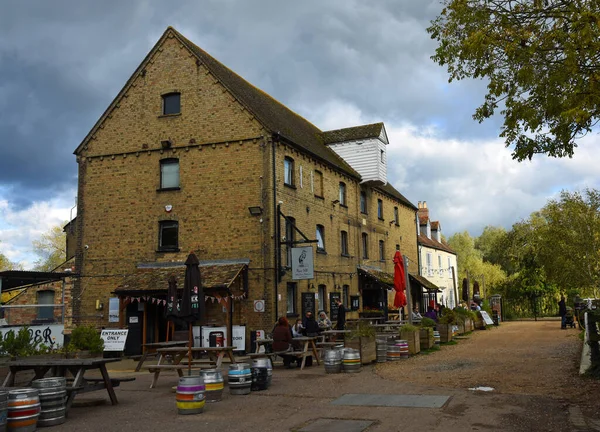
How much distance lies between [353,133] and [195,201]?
11630 millimetres

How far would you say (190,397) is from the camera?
902cm

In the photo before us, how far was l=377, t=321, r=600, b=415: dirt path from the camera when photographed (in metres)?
Answer: 10.3

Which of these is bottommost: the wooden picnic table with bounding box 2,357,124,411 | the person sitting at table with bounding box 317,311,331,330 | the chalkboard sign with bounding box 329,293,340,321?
the wooden picnic table with bounding box 2,357,124,411

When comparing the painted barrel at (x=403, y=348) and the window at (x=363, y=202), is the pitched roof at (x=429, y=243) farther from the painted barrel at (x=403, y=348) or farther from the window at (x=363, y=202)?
the painted barrel at (x=403, y=348)

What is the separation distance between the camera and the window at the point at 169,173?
76.4 ft

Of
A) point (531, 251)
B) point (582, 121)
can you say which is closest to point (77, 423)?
point (582, 121)

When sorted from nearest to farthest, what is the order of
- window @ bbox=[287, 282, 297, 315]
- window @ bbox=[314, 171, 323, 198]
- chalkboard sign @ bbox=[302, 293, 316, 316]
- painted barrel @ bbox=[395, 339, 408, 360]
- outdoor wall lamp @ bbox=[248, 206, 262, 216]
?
painted barrel @ bbox=[395, 339, 408, 360]
outdoor wall lamp @ bbox=[248, 206, 262, 216]
window @ bbox=[287, 282, 297, 315]
chalkboard sign @ bbox=[302, 293, 316, 316]
window @ bbox=[314, 171, 323, 198]

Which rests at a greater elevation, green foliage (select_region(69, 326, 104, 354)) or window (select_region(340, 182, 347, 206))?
window (select_region(340, 182, 347, 206))

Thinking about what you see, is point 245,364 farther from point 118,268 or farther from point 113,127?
point 113,127

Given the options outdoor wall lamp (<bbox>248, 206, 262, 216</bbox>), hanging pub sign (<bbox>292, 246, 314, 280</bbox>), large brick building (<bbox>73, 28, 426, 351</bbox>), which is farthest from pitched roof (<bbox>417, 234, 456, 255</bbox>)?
outdoor wall lamp (<bbox>248, 206, 262, 216</bbox>)

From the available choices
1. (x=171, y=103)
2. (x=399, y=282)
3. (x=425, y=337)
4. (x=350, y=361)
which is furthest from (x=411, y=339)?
(x=171, y=103)

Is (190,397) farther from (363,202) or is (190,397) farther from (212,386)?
(363,202)

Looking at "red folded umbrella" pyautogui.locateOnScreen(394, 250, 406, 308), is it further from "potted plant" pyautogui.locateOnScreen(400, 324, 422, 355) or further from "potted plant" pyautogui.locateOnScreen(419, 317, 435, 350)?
"potted plant" pyautogui.locateOnScreen(400, 324, 422, 355)

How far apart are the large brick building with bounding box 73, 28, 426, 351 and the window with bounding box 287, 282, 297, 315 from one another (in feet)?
0.18
